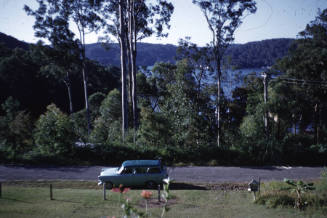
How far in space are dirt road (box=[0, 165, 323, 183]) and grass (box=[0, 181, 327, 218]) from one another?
5.48 feet

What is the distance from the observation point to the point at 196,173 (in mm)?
16906

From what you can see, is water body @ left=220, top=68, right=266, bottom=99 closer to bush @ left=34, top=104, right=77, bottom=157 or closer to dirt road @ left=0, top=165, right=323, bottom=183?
dirt road @ left=0, top=165, right=323, bottom=183

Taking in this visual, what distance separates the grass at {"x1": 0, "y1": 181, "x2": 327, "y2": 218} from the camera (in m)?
10.2

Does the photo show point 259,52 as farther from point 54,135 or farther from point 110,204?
point 110,204

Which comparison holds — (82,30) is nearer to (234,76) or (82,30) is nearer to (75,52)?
(75,52)

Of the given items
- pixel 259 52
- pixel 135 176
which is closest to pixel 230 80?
pixel 259 52

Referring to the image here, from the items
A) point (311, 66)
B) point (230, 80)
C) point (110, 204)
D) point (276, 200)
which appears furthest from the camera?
point (230, 80)

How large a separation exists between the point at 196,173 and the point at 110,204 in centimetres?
681

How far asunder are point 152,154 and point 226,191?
22.4 feet

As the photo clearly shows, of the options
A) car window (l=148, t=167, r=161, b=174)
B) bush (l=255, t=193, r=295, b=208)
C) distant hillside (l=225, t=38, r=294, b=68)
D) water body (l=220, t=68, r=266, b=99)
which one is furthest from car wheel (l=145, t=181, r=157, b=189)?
water body (l=220, t=68, r=266, b=99)

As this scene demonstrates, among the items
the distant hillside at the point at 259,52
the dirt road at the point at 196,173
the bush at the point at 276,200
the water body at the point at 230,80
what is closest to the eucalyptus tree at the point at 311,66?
the distant hillside at the point at 259,52

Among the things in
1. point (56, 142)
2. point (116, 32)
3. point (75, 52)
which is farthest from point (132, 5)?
point (56, 142)

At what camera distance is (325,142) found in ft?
71.1

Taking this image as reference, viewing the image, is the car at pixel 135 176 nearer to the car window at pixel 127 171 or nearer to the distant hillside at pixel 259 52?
the car window at pixel 127 171
